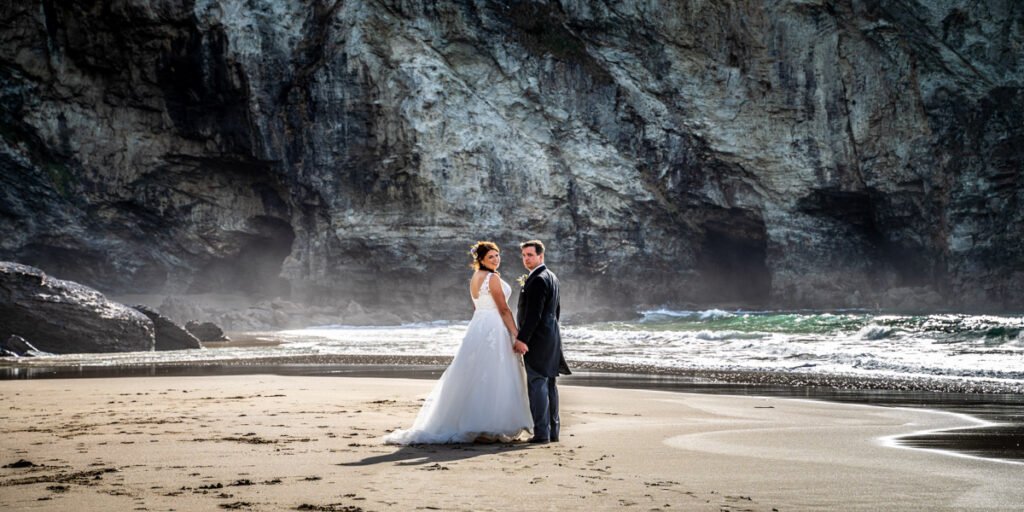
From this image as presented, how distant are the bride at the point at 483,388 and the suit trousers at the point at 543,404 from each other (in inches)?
2.7

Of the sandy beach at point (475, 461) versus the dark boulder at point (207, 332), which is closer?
the sandy beach at point (475, 461)

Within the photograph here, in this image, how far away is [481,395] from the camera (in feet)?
19.8

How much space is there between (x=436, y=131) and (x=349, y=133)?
3.83 m

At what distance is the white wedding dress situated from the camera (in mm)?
5883

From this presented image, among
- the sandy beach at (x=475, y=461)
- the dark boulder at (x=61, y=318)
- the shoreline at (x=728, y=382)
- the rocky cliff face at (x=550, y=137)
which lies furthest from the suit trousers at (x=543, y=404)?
the rocky cliff face at (x=550, y=137)

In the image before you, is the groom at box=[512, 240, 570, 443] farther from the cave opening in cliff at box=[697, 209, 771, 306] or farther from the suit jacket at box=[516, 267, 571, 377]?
the cave opening in cliff at box=[697, 209, 771, 306]

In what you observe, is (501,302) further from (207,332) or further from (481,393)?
(207,332)

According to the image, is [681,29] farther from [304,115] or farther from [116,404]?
[116,404]

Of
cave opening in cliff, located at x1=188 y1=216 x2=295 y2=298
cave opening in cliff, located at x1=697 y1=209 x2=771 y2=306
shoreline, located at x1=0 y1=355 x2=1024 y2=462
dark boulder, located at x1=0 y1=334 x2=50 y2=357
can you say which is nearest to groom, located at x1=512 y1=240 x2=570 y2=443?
shoreline, located at x1=0 y1=355 x2=1024 y2=462

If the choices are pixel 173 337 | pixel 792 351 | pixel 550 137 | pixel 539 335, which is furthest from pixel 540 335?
pixel 550 137

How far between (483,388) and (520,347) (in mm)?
370

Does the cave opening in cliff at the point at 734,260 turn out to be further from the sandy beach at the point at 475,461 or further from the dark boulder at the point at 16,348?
the sandy beach at the point at 475,461

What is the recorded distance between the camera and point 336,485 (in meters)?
4.16

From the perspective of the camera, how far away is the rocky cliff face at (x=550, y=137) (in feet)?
124
